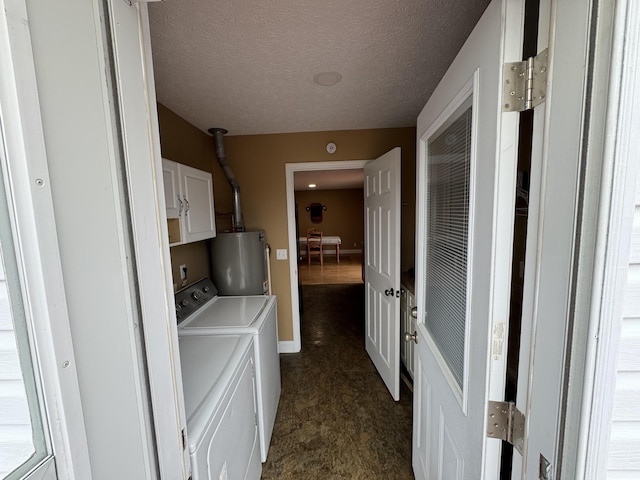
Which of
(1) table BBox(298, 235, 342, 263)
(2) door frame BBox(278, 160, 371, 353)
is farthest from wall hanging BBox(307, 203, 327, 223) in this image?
(2) door frame BBox(278, 160, 371, 353)

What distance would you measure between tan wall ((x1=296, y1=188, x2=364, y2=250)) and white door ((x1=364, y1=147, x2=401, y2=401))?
20.8ft

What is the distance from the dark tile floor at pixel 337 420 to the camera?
5.44ft

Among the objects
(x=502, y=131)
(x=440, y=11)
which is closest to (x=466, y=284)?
(x=502, y=131)

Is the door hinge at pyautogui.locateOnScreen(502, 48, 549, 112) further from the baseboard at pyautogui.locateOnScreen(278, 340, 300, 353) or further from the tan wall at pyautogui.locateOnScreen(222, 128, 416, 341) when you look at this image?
the baseboard at pyautogui.locateOnScreen(278, 340, 300, 353)

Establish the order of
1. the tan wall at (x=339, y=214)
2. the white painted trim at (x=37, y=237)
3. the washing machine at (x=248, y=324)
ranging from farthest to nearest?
the tan wall at (x=339, y=214) → the washing machine at (x=248, y=324) → the white painted trim at (x=37, y=237)

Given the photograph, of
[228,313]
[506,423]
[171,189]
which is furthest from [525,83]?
[228,313]

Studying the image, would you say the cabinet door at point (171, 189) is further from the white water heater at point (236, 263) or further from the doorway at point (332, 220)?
the doorway at point (332, 220)

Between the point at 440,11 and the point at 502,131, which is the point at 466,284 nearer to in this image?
the point at 502,131

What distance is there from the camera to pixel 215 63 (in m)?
1.47

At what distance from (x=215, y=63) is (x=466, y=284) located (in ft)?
5.33

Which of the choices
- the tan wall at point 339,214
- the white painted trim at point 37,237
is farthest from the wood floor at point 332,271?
the white painted trim at point 37,237

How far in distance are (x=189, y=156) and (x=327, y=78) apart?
1.38 metres

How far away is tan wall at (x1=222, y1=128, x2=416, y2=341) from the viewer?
2748 millimetres

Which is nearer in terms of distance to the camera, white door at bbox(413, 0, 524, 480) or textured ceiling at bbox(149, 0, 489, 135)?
white door at bbox(413, 0, 524, 480)
